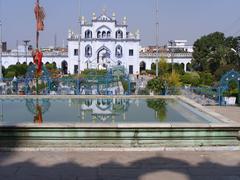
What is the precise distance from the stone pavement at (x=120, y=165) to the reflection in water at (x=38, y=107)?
5.25 ft

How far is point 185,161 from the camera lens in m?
5.46

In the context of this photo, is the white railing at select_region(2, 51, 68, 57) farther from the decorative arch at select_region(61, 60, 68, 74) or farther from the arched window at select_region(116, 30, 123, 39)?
the arched window at select_region(116, 30, 123, 39)

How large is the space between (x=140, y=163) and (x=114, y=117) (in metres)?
2.18

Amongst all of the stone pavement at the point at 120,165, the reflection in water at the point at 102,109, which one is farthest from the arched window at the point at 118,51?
the stone pavement at the point at 120,165

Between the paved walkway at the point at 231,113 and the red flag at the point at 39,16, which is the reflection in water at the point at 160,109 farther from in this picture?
the red flag at the point at 39,16

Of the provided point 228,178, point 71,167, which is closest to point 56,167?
point 71,167

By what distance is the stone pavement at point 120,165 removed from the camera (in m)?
4.80

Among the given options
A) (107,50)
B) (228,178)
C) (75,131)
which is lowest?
(228,178)

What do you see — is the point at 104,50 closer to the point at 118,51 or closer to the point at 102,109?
the point at 118,51

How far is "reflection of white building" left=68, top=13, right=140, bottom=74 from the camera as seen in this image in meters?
62.1

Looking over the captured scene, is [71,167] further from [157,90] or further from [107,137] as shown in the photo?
[157,90]

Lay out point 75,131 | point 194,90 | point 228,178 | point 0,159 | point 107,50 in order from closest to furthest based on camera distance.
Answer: point 228,178
point 0,159
point 75,131
point 194,90
point 107,50

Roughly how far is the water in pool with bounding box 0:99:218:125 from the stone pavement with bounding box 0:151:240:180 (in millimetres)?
846

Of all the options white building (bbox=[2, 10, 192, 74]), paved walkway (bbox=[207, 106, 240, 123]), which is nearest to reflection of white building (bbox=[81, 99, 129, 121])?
paved walkway (bbox=[207, 106, 240, 123])
